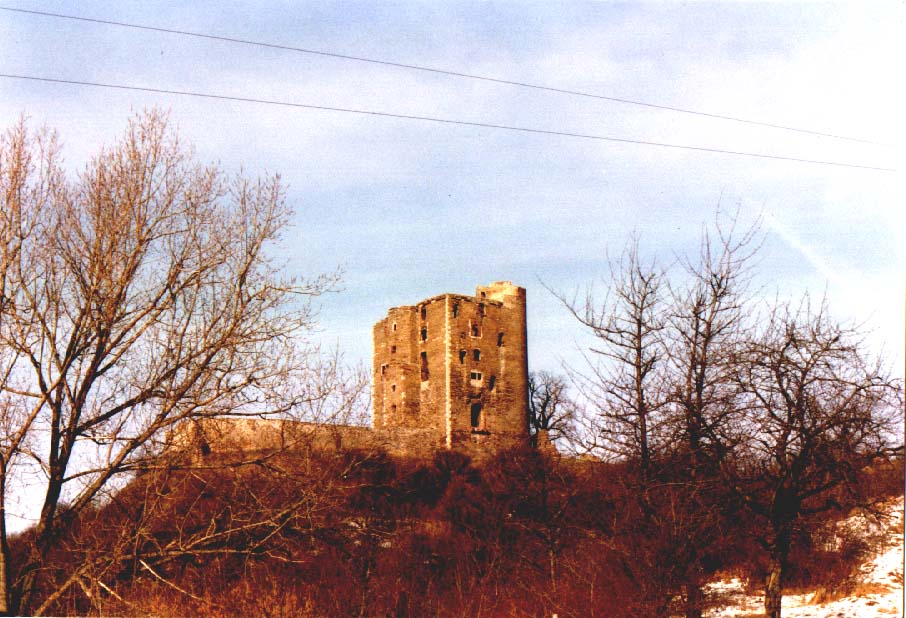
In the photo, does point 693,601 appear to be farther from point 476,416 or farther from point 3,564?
point 476,416

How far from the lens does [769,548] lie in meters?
14.1

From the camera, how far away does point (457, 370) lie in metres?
52.1

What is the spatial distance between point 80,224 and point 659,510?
999cm

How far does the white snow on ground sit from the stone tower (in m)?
31.2

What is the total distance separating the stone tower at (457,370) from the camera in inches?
2029

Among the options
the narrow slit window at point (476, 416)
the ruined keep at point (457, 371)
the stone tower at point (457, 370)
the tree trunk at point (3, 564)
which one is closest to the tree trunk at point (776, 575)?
the tree trunk at point (3, 564)

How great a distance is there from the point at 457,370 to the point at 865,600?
35896mm

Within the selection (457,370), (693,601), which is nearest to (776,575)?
(693,601)

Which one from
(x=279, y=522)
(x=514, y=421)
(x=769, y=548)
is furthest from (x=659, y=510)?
(x=514, y=421)

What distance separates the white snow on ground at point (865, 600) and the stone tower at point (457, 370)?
3121cm

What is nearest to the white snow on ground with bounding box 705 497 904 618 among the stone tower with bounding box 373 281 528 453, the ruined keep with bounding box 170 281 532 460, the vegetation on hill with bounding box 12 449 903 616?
the vegetation on hill with bounding box 12 449 903 616

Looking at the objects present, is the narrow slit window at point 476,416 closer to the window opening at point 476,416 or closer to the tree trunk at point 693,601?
the window opening at point 476,416

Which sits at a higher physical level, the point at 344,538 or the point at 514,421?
the point at 514,421

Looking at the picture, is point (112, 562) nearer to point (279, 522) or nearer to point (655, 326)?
point (279, 522)
